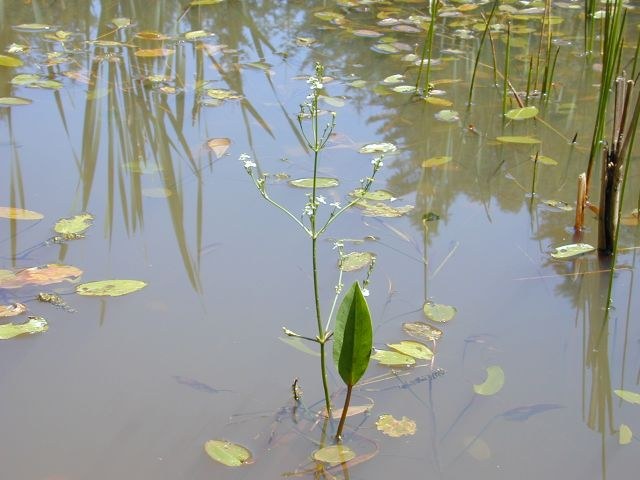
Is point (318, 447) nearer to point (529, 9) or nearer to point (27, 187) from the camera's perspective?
point (27, 187)

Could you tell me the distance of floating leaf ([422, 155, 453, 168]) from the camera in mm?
2795

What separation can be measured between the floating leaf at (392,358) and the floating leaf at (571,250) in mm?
661

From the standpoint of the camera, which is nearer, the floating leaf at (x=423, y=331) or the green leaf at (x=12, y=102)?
the floating leaf at (x=423, y=331)

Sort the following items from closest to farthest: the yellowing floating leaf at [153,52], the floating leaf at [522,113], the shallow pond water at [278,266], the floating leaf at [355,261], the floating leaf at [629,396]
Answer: the shallow pond water at [278,266], the floating leaf at [629,396], the floating leaf at [355,261], the floating leaf at [522,113], the yellowing floating leaf at [153,52]

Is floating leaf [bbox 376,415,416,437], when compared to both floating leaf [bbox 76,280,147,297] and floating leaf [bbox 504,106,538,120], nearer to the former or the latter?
floating leaf [bbox 76,280,147,297]

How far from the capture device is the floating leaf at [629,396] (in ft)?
5.70

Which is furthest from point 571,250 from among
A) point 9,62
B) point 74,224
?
point 9,62

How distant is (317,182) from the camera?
2.56 meters

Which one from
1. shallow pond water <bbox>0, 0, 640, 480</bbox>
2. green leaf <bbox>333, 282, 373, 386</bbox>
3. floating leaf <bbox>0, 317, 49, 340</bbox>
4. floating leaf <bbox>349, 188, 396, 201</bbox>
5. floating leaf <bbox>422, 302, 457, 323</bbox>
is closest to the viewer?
green leaf <bbox>333, 282, 373, 386</bbox>

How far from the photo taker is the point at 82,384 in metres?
1.74

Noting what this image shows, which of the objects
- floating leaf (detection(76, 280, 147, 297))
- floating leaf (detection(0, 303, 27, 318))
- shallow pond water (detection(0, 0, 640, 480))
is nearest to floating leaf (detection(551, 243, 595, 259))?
shallow pond water (detection(0, 0, 640, 480))

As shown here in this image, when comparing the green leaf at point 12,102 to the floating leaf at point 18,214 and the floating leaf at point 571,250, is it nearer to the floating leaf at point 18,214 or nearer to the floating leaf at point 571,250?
the floating leaf at point 18,214

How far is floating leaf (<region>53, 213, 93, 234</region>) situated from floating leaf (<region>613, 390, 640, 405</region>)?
1442 mm

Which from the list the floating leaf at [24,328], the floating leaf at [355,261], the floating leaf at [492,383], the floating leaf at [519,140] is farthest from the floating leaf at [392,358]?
the floating leaf at [519,140]
